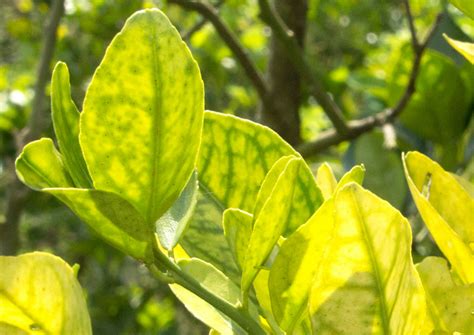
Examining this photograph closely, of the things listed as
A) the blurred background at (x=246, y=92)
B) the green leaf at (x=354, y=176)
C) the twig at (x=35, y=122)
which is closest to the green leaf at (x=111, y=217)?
the green leaf at (x=354, y=176)

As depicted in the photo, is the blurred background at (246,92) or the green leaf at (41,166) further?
the blurred background at (246,92)

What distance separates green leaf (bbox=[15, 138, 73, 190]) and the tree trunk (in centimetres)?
111

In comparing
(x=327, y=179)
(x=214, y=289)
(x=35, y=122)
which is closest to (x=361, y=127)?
(x=35, y=122)

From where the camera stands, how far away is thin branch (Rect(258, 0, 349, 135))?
129 cm

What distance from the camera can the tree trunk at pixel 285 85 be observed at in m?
1.61

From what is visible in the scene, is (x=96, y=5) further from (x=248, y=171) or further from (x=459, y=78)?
(x=248, y=171)

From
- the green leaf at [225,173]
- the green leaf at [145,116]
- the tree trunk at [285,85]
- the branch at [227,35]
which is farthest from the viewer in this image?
the tree trunk at [285,85]

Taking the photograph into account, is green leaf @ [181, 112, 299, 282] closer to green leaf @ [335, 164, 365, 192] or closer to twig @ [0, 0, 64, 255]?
green leaf @ [335, 164, 365, 192]

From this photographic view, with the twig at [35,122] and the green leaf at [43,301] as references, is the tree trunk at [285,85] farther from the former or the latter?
the green leaf at [43,301]

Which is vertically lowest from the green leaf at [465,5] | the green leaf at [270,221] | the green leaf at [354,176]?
the green leaf at [270,221]

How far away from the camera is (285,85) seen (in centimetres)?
165

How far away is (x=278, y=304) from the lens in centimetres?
50

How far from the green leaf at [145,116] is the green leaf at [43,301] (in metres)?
0.06

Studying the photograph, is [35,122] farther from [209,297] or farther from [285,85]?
[209,297]
